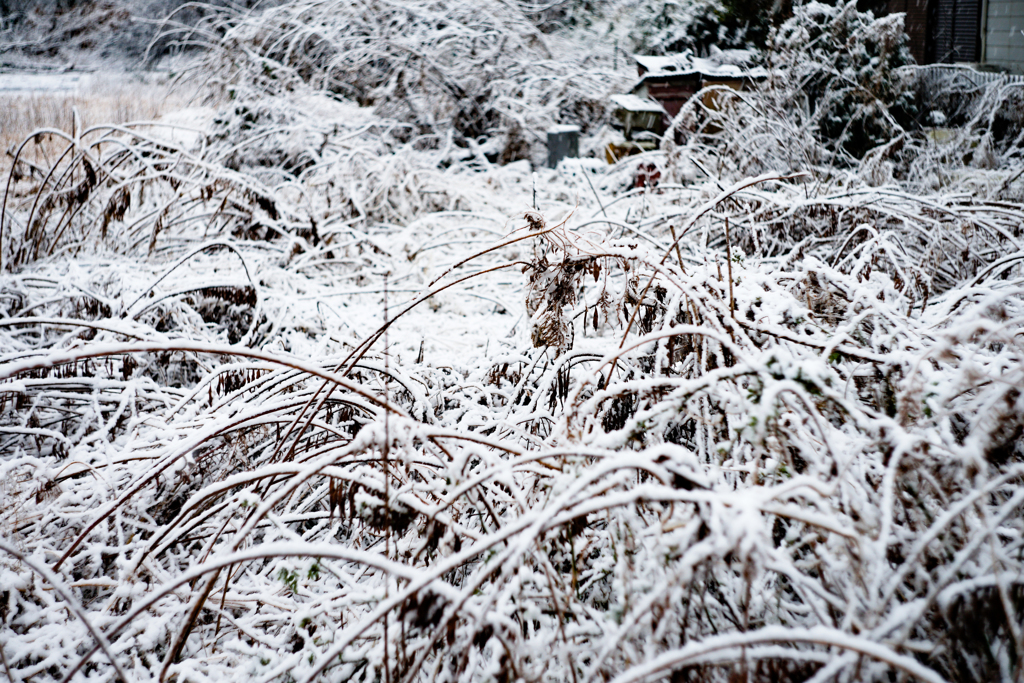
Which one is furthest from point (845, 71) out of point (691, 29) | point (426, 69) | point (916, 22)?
point (916, 22)

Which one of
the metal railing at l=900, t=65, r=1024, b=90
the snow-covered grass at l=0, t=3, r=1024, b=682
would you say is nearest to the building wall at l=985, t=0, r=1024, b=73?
the metal railing at l=900, t=65, r=1024, b=90

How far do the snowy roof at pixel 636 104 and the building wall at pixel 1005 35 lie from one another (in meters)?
5.57

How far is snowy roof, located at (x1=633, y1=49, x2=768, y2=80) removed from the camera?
5562 millimetres

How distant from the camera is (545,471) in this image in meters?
1.26

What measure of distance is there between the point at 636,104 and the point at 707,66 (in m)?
1.04

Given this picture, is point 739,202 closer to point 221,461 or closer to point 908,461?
point 908,461

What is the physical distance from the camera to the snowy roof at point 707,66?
5.56m

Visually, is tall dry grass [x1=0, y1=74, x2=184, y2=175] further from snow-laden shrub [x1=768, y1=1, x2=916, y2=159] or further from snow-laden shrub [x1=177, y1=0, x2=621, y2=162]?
snow-laden shrub [x1=768, y1=1, x2=916, y2=159]

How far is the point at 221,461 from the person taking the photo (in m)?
1.74

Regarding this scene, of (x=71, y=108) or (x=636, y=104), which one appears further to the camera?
(x=71, y=108)

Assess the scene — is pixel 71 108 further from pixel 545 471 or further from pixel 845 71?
pixel 845 71

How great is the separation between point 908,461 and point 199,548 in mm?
1635

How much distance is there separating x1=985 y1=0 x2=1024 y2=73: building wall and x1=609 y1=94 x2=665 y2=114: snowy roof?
5571 millimetres

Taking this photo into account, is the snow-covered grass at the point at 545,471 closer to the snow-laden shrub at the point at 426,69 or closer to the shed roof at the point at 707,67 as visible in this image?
the shed roof at the point at 707,67
